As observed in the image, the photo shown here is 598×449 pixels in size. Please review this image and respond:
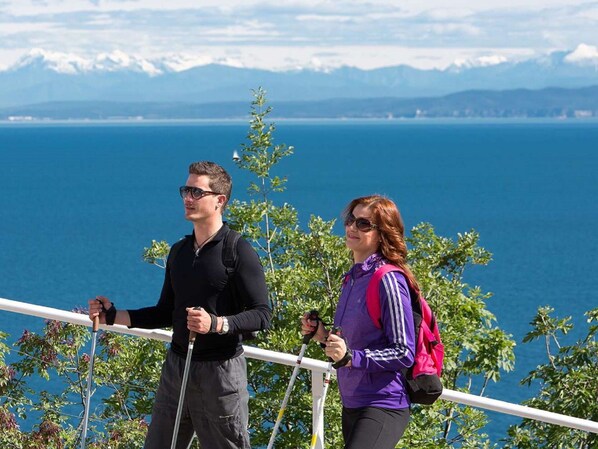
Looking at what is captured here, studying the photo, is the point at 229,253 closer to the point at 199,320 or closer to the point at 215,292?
the point at 215,292

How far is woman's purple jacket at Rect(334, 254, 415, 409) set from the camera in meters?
3.95

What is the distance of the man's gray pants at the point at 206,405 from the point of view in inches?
178

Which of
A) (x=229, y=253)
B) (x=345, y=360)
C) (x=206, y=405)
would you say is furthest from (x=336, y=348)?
(x=206, y=405)

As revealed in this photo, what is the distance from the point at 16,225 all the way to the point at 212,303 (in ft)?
261

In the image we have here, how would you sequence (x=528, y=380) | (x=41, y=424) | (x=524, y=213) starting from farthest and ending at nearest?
(x=524, y=213) < (x=528, y=380) < (x=41, y=424)

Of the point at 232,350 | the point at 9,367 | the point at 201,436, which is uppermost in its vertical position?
the point at 232,350

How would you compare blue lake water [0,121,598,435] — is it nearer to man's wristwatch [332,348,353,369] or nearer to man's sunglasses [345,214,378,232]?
man's sunglasses [345,214,378,232]

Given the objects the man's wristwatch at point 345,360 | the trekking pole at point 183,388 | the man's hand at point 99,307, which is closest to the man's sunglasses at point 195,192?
the trekking pole at point 183,388

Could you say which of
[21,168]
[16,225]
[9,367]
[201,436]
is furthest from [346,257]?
[21,168]

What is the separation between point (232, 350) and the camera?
454cm

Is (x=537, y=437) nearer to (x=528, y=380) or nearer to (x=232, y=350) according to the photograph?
(x=528, y=380)

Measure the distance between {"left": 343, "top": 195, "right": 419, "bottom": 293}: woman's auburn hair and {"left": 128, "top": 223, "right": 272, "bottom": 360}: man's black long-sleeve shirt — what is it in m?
0.53

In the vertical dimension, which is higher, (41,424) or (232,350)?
(232,350)

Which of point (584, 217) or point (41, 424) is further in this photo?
point (584, 217)
